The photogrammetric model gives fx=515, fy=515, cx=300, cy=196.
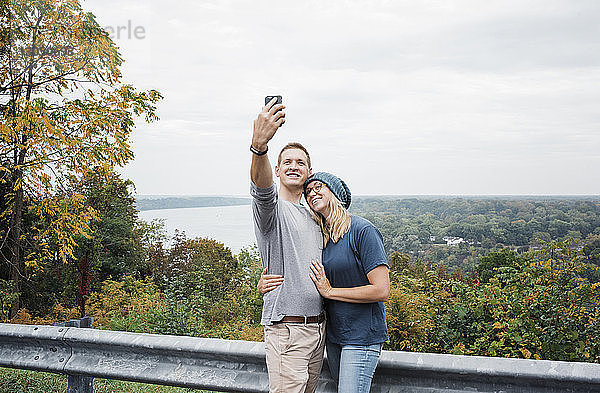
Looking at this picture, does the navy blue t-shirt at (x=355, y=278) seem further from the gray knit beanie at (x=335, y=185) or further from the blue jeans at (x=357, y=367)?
the gray knit beanie at (x=335, y=185)

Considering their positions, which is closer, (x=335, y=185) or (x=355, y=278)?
(x=355, y=278)

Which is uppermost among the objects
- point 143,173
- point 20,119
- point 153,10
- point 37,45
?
point 153,10

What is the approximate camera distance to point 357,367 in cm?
228

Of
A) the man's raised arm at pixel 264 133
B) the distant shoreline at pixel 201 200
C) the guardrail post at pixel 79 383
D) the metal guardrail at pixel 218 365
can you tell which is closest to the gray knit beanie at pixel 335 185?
the man's raised arm at pixel 264 133

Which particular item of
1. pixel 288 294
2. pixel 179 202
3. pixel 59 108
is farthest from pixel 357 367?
pixel 179 202

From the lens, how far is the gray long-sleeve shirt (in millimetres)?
2340

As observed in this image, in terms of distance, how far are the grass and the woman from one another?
189 cm

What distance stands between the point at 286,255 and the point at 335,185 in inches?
16.7

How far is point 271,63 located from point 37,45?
226 inches

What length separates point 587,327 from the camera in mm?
4945

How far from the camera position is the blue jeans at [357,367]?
228 centimetres

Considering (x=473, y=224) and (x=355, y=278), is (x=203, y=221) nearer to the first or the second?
(x=473, y=224)

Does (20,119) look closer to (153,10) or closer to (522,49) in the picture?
(153,10)

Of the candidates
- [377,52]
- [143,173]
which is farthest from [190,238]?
[377,52]
